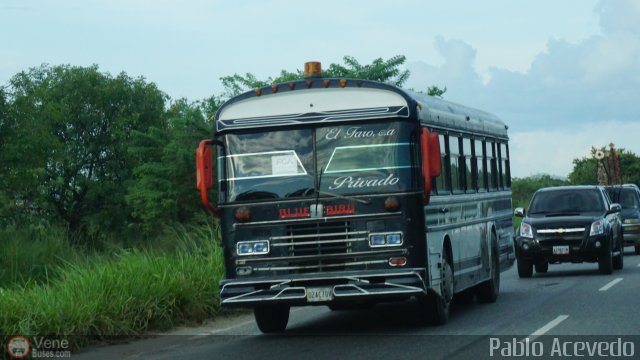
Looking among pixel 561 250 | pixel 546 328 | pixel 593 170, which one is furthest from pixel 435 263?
pixel 593 170

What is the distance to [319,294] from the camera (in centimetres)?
1262

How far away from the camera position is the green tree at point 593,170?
301 ft

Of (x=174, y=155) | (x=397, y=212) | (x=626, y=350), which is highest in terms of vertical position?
(x=174, y=155)

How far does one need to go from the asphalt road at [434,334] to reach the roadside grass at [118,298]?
378 mm

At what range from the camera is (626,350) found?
1095cm

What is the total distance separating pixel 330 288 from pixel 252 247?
108 centimetres

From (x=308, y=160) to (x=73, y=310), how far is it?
322cm

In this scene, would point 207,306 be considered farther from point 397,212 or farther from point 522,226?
point 522,226

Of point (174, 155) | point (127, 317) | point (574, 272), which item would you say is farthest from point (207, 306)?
point (174, 155)

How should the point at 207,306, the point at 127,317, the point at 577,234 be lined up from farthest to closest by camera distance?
the point at 577,234 → the point at 207,306 → the point at 127,317

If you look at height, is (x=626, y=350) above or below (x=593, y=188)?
below

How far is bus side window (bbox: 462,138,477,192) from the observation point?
16125mm

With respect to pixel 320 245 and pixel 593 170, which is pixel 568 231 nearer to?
pixel 320 245

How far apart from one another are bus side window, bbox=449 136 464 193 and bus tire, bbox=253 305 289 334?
9.34 feet
